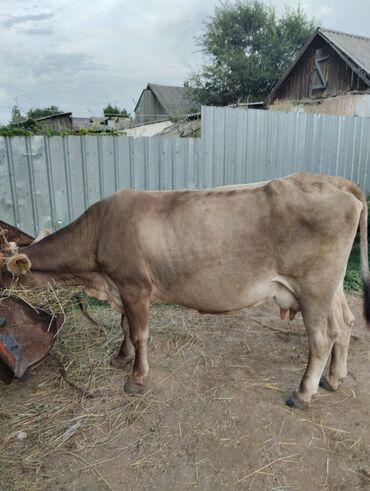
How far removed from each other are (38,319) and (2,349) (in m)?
0.42

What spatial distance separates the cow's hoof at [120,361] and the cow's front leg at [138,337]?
0.29 meters

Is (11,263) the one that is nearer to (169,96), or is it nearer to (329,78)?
(329,78)

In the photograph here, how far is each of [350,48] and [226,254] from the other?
22.7m

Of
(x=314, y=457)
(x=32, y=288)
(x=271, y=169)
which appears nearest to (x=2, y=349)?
(x=32, y=288)

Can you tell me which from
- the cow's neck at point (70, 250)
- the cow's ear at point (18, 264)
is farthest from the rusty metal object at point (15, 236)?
the cow's ear at point (18, 264)

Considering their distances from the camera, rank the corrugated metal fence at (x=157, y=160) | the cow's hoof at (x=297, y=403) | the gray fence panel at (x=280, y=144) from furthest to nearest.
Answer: the gray fence panel at (x=280, y=144) < the corrugated metal fence at (x=157, y=160) < the cow's hoof at (x=297, y=403)

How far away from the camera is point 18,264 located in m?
3.27

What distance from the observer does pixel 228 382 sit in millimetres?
3441

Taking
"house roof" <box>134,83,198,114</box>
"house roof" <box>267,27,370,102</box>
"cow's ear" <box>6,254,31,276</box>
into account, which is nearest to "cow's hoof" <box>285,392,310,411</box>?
"cow's ear" <box>6,254,31,276</box>

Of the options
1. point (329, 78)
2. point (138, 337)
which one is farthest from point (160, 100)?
point (138, 337)

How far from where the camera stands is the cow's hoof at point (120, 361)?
372cm

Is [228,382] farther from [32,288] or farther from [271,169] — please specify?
[271,169]

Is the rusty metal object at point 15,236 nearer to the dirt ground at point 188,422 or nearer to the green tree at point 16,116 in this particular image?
the dirt ground at point 188,422

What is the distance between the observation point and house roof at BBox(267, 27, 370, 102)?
755 inches
